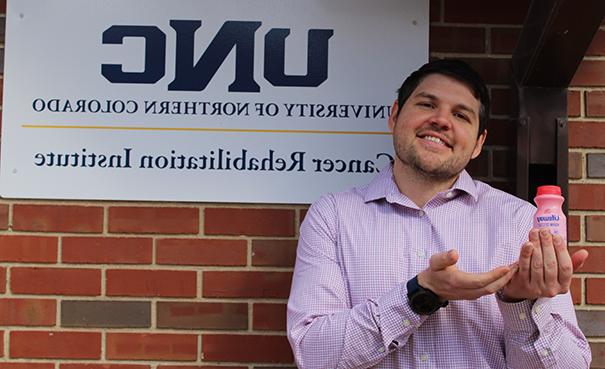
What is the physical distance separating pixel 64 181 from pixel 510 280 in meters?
1.42

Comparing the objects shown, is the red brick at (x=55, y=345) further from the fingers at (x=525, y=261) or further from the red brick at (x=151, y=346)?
the fingers at (x=525, y=261)

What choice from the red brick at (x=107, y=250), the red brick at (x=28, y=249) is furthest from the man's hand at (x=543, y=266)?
the red brick at (x=28, y=249)

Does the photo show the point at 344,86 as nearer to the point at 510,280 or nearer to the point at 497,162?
the point at 497,162

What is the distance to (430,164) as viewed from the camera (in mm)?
2068

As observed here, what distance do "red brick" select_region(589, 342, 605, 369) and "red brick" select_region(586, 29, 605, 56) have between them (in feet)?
2.95

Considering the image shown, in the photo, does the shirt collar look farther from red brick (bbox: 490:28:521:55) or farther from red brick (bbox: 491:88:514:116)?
red brick (bbox: 490:28:521:55)

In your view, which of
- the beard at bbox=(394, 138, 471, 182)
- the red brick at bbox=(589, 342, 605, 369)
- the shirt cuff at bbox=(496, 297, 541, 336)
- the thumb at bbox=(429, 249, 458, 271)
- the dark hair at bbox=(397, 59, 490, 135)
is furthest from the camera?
the red brick at bbox=(589, 342, 605, 369)

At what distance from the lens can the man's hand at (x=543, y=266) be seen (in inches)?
67.9

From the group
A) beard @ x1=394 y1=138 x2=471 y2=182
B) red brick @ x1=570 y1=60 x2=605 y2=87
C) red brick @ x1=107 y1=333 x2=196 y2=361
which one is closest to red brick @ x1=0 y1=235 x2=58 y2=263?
red brick @ x1=107 y1=333 x2=196 y2=361

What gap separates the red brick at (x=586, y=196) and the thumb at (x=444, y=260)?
3.11 feet

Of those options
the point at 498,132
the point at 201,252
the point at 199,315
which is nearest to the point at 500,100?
the point at 498,132

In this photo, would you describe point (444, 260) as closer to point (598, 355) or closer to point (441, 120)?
point (441, 120)

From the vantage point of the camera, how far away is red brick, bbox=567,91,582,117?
2537 mm

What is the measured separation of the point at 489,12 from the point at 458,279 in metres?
1.15
